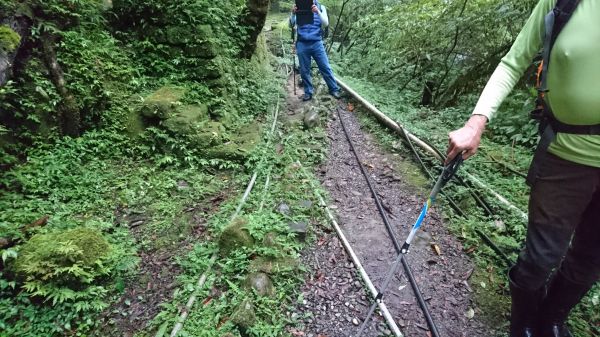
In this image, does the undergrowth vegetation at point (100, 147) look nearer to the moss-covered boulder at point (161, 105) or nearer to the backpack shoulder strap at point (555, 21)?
the moss-covered boulder at point (161, 105)

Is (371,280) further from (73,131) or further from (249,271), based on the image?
(73,131)

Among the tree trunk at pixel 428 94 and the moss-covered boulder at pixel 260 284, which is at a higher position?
the tree trunk at pixel 428 94

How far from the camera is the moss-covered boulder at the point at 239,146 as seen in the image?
5.38m

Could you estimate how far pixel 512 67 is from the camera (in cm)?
210

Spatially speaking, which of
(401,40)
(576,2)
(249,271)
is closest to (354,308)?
(249,271)

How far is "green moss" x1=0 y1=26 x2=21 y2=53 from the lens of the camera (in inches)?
165

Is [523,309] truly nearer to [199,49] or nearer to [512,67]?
[512,67]

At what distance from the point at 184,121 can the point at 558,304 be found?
5.03 m

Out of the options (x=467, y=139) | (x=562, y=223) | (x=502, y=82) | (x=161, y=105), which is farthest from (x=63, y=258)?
(x=562, y=223)

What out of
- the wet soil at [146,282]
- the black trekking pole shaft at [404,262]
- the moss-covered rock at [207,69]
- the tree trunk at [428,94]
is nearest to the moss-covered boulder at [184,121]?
the moss-covered rock at [207,69]

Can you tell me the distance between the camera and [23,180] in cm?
400

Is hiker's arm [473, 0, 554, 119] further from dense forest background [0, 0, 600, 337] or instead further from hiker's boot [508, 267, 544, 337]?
dense forest background [0, 0, 600, 337]

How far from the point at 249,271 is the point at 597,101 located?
289 centimetres

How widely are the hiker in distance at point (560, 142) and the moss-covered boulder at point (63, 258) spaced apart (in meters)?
3.24
